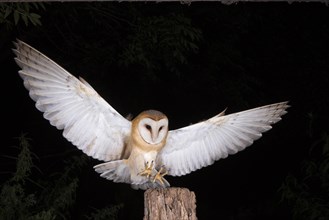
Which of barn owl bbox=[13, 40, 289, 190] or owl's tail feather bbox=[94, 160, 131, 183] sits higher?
barn owl bbox=[13, 40, 289, 190]

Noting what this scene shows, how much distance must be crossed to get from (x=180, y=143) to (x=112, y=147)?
335 millimetres

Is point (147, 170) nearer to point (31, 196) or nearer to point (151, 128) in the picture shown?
point (151, 128)

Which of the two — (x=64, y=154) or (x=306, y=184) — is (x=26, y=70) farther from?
(x=306, y=184)

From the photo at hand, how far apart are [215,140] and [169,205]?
0.81 metres

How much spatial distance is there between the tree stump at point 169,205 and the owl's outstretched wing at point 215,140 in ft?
2.23

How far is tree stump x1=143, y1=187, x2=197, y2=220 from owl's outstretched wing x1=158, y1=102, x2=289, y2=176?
681 millimetres

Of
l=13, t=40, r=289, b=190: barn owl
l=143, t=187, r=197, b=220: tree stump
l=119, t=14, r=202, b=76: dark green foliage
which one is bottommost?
l=143, t=187, r=197, b=220: tree stump

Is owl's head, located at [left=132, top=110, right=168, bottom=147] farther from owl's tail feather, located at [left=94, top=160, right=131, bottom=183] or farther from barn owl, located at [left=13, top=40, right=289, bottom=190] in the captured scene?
owl's tail feather, located at [left=94, top=160, right=131, bottom=183]

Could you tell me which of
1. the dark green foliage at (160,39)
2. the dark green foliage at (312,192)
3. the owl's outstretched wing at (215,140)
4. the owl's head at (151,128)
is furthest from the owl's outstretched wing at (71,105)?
the dark green foliage at (312,192)

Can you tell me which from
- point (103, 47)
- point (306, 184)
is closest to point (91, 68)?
point (103, 47)

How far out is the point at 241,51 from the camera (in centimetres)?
570

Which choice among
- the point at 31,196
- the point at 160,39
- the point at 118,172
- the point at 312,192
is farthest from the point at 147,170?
the point at 312,192

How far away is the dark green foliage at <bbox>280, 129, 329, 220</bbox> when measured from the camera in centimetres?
412

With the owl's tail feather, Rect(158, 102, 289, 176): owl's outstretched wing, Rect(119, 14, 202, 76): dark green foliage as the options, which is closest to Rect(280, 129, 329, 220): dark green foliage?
Rect(119, 14, 202, 76): dark green foliage
